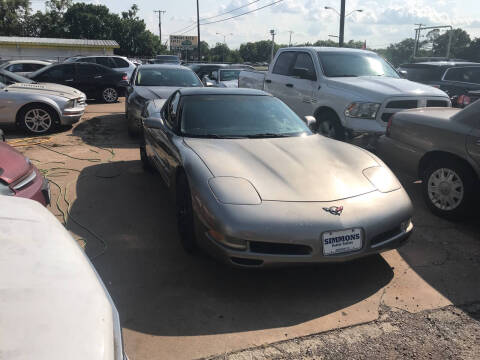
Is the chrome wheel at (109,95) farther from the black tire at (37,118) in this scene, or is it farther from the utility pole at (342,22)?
the utility pole at (342,22)

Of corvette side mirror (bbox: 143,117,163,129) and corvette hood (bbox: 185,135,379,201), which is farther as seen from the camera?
corvette side mirror (bbox: 143,117,163,129)

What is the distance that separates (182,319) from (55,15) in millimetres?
80066

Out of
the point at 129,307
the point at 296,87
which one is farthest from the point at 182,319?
the point at 296,87

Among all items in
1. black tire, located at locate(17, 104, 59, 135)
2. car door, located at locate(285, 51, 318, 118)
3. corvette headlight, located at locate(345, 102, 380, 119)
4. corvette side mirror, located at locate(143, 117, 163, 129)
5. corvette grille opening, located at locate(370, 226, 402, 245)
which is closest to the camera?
corvette grille opening, located at locate(370, 226, 402, 245)

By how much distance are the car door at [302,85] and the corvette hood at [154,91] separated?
2.34 metres

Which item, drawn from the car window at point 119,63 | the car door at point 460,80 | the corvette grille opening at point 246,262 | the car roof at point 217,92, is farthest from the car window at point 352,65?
the car window at point 119,63

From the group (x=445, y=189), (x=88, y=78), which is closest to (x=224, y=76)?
(x=88, y=78)

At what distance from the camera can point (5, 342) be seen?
3.99 feet

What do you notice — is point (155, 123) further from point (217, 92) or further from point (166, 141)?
point (217, 92)

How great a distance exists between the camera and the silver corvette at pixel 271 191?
2.97 meters

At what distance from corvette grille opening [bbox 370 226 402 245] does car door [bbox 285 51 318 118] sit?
171 inches

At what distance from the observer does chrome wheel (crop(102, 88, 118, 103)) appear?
14457mm

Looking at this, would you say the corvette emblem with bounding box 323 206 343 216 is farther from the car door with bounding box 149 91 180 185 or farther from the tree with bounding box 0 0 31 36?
the tree with bounding box 0 0 31 36

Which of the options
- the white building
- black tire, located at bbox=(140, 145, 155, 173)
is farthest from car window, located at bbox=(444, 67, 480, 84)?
the white building
